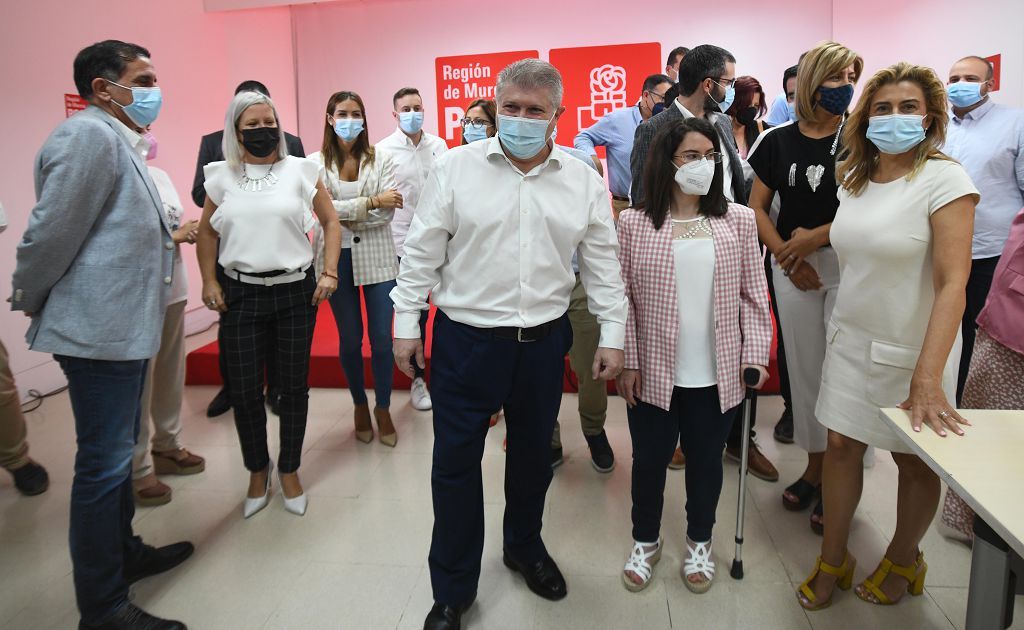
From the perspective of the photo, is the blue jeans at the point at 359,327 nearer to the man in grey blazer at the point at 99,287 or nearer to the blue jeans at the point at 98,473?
the man in grey blazer at the point at 99,287

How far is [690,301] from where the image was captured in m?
1.88

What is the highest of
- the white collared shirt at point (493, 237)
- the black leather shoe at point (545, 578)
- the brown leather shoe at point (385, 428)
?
the white collared shirt at point (493, 237)

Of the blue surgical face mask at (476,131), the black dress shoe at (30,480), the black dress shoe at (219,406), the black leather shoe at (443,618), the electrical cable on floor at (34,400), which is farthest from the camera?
the electrical cable on floor at (34,400)

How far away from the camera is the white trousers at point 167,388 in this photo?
8.87ft

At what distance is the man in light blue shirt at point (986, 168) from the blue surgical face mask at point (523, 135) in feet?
7.73

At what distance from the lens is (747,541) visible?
7.61 ft

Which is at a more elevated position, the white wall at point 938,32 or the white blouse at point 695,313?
the white wall at point 938,32

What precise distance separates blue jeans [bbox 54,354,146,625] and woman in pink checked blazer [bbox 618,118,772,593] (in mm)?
1450

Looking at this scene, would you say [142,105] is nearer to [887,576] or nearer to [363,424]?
[363,424]

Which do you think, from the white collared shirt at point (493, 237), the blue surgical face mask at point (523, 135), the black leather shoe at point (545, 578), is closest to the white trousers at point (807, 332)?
the white collared shirt at point (493, 237)

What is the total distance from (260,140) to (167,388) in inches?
50.5

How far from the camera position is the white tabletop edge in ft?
3.04

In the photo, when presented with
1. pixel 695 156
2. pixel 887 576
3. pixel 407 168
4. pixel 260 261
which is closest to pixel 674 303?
pixel 695 156

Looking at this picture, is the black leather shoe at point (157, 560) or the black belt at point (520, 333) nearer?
the black belt at point (520, 333)
